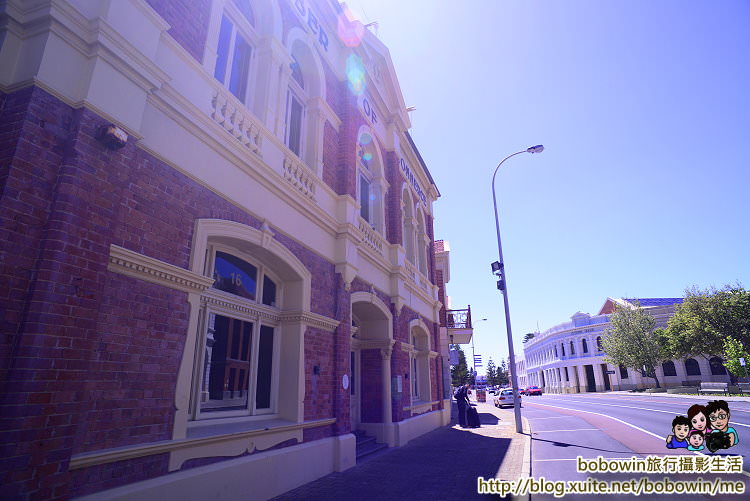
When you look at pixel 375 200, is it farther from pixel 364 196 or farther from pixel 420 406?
pixel 420 406

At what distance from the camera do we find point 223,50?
22.1ft

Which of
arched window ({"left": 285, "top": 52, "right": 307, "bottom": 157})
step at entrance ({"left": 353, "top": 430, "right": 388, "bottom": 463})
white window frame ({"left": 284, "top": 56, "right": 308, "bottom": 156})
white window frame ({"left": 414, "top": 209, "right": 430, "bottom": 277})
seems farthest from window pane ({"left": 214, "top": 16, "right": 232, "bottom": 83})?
white window frame ({"left": 414, "top": 209, "right": 430, "bottom": 277})

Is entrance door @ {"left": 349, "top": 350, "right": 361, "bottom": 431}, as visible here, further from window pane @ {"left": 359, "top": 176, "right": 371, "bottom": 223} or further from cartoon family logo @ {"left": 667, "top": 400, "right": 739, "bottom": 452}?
cartoon family logo @ {"left": 667, "top": 400, "right": 739, "bottom": 452}

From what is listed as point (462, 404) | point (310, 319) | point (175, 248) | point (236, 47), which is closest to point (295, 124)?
point (236, 47)

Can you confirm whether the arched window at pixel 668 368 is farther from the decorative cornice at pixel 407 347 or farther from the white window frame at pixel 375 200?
the white window frame at pixel 375 200

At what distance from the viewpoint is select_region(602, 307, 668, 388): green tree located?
140ft

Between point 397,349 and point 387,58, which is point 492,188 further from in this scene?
point 397,349

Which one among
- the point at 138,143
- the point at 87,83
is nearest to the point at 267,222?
the point at 138,143

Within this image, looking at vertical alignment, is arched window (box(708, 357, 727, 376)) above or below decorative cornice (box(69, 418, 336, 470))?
above

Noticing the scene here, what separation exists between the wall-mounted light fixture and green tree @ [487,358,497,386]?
113379 millimetres

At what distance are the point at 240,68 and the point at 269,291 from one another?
4.02 metres

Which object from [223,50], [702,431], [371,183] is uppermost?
[371,183]

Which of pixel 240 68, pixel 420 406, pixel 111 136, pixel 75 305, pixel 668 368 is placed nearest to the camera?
pixel 75 305

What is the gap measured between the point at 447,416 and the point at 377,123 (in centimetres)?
1258
